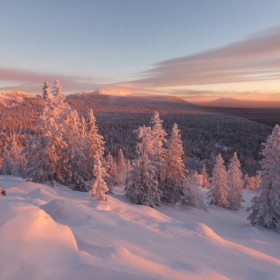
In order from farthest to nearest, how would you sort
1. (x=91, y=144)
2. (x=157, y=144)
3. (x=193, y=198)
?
(x=193, y=198)
(x=91, y=144)
(x=157, y=144)

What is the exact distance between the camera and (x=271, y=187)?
19625 millimetres

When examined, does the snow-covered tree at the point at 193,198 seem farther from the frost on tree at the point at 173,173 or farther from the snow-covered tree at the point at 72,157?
the snow-covered tree at the point at 72,157

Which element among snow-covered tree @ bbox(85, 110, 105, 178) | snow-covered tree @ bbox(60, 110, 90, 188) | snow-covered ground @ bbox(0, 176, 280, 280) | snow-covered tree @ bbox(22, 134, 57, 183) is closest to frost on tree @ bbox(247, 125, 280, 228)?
snow-covered ground @ bbox(0, 176, 280, 280)

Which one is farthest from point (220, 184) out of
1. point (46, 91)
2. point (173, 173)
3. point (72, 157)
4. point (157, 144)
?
point (46, 91)

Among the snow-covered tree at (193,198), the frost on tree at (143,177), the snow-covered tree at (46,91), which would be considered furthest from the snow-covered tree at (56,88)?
the snow-covered tree at (193,198)

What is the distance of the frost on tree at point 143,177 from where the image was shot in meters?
19.9

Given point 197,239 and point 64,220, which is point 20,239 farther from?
point 197,239

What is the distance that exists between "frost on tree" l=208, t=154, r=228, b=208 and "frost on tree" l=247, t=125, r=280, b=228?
9834mm

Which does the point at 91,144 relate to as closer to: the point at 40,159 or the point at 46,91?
the point at 40,159

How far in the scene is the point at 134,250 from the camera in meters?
6.16

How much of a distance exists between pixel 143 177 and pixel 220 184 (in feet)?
47.7

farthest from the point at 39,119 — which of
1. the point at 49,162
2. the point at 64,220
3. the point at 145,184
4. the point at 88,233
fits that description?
the point at 88,233

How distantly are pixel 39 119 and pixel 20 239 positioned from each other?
1698cm

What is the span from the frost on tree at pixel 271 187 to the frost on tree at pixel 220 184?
983cm
